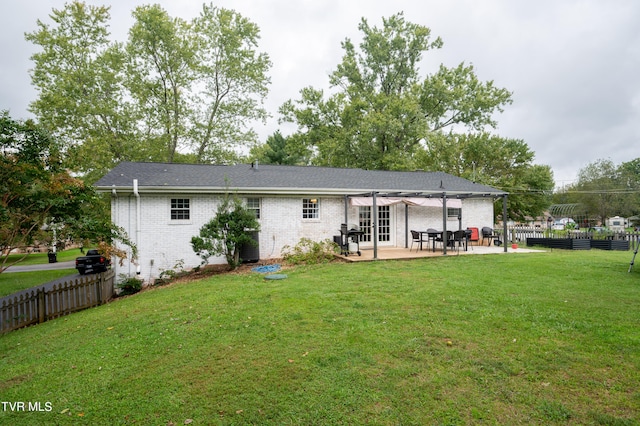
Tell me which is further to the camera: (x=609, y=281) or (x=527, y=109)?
(x=527, y=109)

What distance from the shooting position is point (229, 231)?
1055cm

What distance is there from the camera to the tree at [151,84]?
Result: 68.8 ft

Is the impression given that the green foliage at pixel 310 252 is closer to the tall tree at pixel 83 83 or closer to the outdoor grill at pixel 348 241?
the outdoor grill at pixel 348 241

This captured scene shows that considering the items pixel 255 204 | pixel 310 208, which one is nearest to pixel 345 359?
pixel 255 204

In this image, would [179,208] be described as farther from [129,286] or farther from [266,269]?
[266,269]

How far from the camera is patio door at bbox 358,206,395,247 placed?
14469 millimetres

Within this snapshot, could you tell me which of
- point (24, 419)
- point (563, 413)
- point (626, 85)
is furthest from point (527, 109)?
point (24, 419)

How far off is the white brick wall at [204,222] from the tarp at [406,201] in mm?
1090

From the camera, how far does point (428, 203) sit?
44.2 feet

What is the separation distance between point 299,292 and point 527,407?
472 centimetres

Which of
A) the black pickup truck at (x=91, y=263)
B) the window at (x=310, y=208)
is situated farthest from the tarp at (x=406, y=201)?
the black pickup truck at (x=91, y=263)

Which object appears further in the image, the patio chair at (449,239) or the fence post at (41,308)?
the patio chair at (449,239)

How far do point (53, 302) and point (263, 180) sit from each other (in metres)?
7.69

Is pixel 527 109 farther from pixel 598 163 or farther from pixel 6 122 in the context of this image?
pixel 6 122
